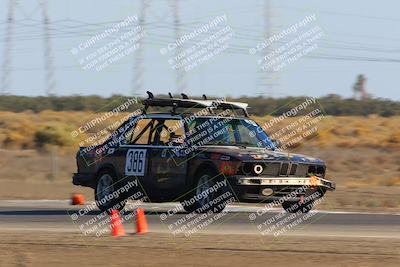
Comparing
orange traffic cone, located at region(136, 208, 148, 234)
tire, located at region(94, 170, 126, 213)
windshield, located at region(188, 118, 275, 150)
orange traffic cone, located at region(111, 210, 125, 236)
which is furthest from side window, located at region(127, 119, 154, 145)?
orange traffic cone, located at region(111, 210, 125, 236)

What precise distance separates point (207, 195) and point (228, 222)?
2.84 feet

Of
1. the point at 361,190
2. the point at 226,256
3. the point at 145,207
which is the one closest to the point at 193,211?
the point at 145,207

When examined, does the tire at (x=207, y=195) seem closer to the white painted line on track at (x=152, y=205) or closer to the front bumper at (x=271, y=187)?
the front bumper at (x=271, y=187)

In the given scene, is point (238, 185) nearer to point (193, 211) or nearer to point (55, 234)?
point (193, 211)

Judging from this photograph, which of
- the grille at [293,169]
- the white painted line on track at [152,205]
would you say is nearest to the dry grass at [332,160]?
the white painted line on track at [152,205]

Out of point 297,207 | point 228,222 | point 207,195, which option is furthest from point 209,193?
point 297,207

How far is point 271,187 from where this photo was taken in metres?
17.5

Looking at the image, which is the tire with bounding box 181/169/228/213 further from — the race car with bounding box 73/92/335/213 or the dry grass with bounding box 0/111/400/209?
the dry grass with bounding box 0/111/400/209

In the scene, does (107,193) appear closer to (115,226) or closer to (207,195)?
(207,195)

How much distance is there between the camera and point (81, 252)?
12812 millimetres

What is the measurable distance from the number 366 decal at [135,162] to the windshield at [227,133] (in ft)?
3.53

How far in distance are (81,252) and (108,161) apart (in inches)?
250

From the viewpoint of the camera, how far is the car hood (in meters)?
17.5

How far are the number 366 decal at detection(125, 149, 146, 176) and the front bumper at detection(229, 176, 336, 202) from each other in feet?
6.74
